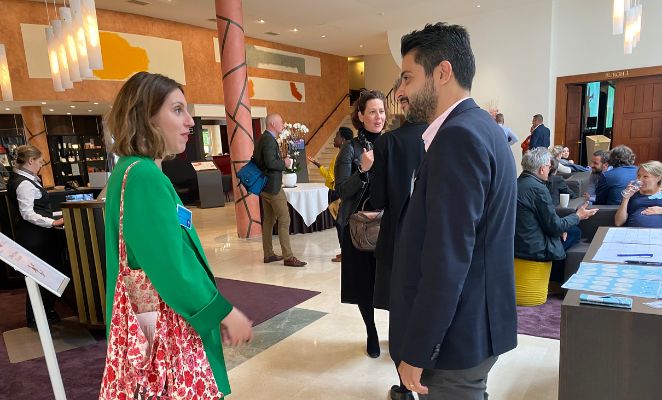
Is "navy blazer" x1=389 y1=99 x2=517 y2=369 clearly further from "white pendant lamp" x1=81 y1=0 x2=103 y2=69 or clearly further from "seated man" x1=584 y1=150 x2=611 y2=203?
"seated man" x1=584 y1=150 x2=611 y2=203

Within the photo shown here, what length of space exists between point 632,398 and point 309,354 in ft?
6.17

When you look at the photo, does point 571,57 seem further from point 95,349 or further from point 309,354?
point 95,349

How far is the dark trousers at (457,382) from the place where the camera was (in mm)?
1142

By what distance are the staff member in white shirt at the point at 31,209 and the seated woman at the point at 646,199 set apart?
4711 millimetres

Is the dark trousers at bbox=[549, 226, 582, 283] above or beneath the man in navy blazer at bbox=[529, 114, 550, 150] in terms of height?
beneath

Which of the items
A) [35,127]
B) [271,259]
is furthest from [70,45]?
[35,127]

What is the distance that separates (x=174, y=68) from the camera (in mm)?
10469

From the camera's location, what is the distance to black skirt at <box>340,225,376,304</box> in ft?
8.27

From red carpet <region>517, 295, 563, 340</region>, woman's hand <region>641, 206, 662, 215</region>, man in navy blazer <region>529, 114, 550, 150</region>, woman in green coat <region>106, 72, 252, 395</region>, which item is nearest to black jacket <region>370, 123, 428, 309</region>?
woman in green coat <region>106, 72, 252, 395</region>

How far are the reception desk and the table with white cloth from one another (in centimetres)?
329

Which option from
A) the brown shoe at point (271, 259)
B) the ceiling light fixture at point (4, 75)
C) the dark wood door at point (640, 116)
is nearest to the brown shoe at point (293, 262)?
the brown shoe at point (271, 259)

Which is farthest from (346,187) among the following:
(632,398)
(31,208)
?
(31,208)

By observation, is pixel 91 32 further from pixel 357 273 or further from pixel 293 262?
pixel 357 273

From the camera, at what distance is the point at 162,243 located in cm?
111
